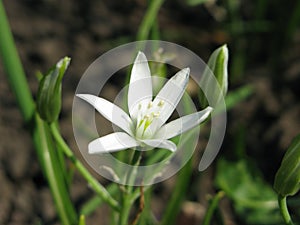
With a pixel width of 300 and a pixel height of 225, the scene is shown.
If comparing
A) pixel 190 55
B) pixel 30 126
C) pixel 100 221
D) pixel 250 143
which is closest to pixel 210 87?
pixel 30 126

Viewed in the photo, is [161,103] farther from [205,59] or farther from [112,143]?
[205,59]

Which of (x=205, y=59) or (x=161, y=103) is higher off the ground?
(x=161, y=103)

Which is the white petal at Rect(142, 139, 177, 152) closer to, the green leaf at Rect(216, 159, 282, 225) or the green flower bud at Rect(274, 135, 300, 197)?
the green flower bud at Rect(274, 135, 300, 197)

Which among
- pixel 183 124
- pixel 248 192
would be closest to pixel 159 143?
pixel 183 124

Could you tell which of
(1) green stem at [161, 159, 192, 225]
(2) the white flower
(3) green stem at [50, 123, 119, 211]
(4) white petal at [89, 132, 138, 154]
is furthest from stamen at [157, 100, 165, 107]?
(1) green stem at [161, 159, 192, 225]

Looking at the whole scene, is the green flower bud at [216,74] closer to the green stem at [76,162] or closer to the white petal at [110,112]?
the white petal at [110,112]

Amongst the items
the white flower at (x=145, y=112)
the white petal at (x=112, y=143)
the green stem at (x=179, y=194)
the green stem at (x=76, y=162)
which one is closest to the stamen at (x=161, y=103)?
the white flower at (x=145, y=112)
